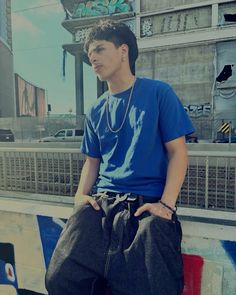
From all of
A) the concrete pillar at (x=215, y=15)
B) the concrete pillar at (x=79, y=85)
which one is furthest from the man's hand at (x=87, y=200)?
the concrete pillar at (x=79, y=85)

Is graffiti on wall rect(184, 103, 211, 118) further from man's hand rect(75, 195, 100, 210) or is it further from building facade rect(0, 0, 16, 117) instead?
building facade rect(0, 0, 16, 117)

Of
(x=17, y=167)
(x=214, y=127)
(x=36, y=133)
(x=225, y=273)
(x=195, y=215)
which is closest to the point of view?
(x=225, y=273)

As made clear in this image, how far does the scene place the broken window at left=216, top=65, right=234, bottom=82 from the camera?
2620 cm

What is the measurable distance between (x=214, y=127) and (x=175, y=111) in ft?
80.7

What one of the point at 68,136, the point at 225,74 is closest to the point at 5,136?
the point at 68,136

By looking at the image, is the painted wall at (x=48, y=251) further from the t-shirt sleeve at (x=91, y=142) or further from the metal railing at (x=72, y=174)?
the metal railing at (x=72, y=174)

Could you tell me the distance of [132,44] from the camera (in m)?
1.77

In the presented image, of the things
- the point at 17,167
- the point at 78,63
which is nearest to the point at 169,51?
the point at 78,63

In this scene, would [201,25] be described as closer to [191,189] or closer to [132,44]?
[191,189]

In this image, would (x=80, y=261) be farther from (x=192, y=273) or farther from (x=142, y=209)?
(x=192, y=273)

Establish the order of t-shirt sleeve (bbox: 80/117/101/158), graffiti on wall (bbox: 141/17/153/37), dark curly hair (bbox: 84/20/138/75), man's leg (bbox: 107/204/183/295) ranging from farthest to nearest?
graffiti on wall (bbox: 141/17/153/37) → t-shirt sleeve (bbox: 80/117/101/158) → dark curly hair (bbox: 84/20/138/75) → man's leg (bbox: 107/204/183/295)

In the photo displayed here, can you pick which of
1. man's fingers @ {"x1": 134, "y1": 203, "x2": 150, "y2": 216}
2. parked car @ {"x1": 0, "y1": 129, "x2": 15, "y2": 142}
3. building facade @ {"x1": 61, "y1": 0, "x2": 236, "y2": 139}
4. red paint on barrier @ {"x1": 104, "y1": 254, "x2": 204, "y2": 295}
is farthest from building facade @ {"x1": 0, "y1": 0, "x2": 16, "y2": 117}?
man's fingers @ {"x1": 134, "y1": 203, "x2": 150, "y2": 216}

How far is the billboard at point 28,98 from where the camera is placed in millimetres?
61547

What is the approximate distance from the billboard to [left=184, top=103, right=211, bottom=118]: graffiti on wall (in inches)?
1483
